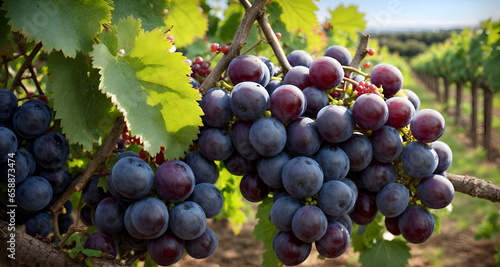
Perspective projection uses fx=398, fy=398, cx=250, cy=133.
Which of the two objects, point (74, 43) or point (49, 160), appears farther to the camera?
point (49, 160)

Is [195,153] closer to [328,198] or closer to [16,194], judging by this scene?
[328,198]

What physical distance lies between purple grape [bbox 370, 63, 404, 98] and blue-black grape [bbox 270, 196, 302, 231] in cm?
45

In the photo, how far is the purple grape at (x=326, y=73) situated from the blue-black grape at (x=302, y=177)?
0.24 m

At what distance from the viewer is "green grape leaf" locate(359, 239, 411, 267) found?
1.69 meters

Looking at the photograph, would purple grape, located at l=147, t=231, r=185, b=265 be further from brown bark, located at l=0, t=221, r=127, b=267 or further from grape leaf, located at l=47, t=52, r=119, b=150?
grape leaf, located at l=47, t=52, r=119, b=150

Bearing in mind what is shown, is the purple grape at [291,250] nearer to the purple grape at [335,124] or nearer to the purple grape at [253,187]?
the purple grape at [253,187]

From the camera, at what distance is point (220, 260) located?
4324 mm

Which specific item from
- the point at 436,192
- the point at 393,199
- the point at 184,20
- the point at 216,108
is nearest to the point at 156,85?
the point at 216,108

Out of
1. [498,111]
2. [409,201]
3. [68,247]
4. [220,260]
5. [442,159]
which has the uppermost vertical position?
[498,111]

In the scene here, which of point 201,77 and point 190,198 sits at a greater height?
point 201,77

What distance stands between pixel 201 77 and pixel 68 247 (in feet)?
2.35

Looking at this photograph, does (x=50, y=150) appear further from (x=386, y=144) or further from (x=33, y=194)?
(x=386, y=144)

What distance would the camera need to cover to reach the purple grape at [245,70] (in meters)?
1.16

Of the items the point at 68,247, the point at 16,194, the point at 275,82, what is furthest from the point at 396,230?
the point at 16,194
